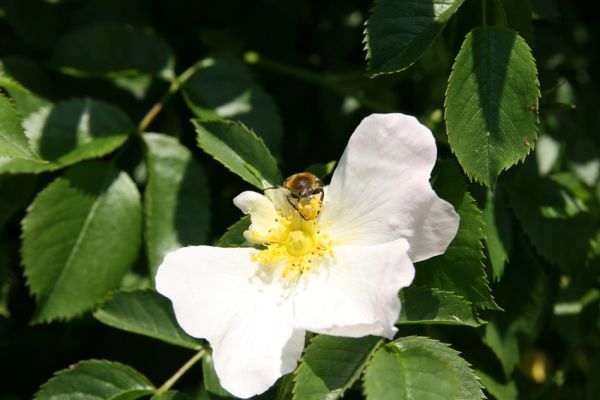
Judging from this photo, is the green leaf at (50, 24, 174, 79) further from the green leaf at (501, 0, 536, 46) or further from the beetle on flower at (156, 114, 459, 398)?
the green leaf at (501, 0, 536, 46)

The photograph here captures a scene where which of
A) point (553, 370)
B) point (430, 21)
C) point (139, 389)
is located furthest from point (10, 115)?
point (553, 370)

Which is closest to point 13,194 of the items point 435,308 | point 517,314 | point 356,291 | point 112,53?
point 112,53

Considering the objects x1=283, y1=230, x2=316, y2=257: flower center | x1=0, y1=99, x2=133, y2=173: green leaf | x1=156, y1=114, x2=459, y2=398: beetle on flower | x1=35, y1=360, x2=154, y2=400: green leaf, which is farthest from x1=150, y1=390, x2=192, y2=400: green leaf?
x1=0, y1=99, x2=133, y2=173: green leaf

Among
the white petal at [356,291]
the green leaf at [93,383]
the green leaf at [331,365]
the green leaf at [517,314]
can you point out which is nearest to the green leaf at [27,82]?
the green leaf at [93,383]

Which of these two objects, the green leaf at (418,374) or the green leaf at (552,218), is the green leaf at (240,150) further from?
the green leaf at (552,218)

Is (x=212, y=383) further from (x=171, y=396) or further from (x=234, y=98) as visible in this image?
(x=234, y=98)

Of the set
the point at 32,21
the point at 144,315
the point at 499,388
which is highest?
the point at 32,21
